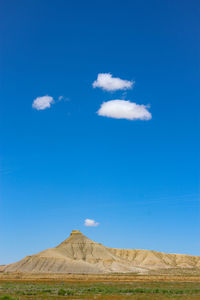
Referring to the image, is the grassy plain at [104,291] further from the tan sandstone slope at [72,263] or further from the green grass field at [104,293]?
the tan sandstone slope at [72,263]

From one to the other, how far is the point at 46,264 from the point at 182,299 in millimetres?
128105

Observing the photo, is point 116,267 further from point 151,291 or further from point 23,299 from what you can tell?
point 23,299

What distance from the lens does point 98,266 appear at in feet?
545

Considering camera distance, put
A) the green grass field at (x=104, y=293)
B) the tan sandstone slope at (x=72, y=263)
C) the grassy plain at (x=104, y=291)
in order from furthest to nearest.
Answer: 1. the tan sandstone slope at (x=72, y=263)
2. the grassy plain at (x=104, y=291)
3. the green grass field at (x=104, y=293)

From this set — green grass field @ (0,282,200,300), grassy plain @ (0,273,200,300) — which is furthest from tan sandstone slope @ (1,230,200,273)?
green grass field @ (0,282,200,300)

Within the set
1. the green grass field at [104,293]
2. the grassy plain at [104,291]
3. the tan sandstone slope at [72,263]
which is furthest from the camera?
the tan sandstone slope at [72,263]

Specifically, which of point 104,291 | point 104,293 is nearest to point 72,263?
point 104,291

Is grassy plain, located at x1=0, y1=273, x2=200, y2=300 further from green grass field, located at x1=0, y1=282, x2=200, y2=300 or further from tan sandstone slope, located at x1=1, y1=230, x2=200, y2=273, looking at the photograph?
tan sandstone slope, located at x1=1, y1=230, x2=200, y2=273

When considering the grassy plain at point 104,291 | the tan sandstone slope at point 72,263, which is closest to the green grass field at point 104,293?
the grassy plain at point 104,291

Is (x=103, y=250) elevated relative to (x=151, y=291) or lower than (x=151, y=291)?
elevated

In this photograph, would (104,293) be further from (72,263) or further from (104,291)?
(72,263)

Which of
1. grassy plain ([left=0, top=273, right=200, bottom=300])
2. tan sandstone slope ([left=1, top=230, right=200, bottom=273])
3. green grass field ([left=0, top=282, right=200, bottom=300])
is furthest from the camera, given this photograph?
tan sandstone slope ([left=1, top=230, right=200, bottom=273])

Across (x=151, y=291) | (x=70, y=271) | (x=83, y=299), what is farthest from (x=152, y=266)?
(x=83, y=299)

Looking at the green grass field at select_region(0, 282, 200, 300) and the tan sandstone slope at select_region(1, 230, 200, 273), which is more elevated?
the tan sandstone slope at select_region(1, 230, 200, 273)
